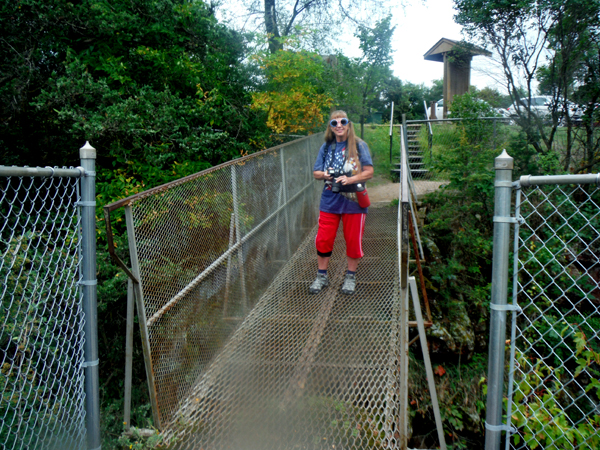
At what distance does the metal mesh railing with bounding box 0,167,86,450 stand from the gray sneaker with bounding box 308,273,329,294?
88.7 inches

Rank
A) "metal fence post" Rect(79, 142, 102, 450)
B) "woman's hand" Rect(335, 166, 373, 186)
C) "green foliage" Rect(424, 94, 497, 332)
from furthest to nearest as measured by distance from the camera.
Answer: "green foliage" Rect(424, 94, 497, 332)
"woman's hand" Rect(335, 166, 373, 186)
"metal fence post" Rect(79, 142, 102, 450)

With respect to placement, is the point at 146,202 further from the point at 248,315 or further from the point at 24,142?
the point at 24,142

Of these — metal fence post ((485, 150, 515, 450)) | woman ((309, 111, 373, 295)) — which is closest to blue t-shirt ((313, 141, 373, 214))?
woman ((309, 111, 373, 295))

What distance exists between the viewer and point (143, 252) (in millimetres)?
2736

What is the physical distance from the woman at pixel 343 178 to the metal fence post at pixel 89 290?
95.6 inches

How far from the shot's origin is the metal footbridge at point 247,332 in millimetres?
2852

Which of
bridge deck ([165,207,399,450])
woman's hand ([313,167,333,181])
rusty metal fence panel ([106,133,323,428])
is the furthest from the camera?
woman's hand ([313,167,333,181])

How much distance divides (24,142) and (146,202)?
11.4 feet

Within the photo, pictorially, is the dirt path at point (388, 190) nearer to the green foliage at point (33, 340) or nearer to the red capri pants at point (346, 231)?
the red capri pants at point (346, 231)

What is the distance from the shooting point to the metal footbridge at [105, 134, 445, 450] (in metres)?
2.85

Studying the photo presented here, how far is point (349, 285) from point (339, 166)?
1.27m

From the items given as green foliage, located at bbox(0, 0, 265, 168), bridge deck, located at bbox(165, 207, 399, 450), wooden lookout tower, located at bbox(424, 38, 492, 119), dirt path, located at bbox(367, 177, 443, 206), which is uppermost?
wooden lookout tower, located at bbox(424, 38, 492, 119)

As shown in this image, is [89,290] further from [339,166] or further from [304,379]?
[339,166]

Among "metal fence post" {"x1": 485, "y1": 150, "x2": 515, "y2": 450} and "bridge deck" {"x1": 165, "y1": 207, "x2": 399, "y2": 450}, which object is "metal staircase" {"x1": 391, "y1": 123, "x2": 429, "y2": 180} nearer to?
"bridge deck" {"x1": 165, "y1": 207, "x2": 399, "y2": 450}
